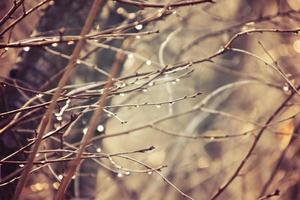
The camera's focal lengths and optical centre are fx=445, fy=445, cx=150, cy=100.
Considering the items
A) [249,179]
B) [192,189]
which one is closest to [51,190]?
[192,189]

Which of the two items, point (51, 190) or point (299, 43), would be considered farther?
point (299, 43)

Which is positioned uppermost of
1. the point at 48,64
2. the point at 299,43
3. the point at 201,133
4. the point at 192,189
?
the point at 48,64

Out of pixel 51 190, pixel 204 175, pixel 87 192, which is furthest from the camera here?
pixel 204 175

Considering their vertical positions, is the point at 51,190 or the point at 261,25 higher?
the point at 261,25

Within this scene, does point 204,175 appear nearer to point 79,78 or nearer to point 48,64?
point 79,78

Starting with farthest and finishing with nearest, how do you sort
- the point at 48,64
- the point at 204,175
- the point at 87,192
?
the point at 204,175 → the point at 87,192 → the point at 48,64

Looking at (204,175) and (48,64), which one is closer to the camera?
(48,64)

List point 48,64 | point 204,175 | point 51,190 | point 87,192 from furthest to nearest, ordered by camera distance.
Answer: point 204,175 → point 87,192 → point 51,190 → point 48,64

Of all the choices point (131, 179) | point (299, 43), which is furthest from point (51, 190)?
point (299, 43)

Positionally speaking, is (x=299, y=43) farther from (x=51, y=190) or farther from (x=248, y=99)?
(x=51, y=190)
